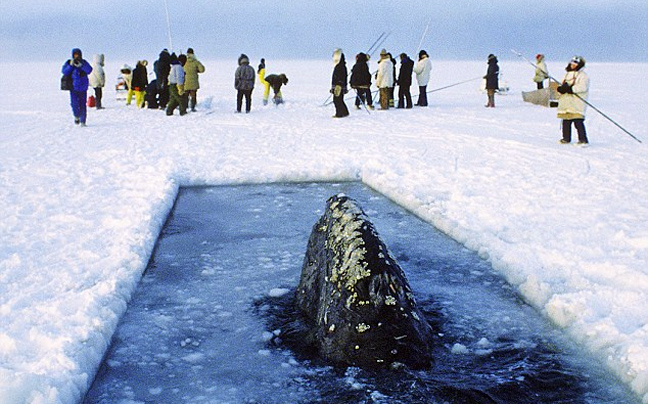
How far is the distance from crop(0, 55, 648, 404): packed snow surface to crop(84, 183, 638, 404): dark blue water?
179 millimetres

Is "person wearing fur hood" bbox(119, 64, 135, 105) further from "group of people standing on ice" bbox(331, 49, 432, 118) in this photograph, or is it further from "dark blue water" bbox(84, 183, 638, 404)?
"dark blue water" bbox(84, 183, 638, 404)

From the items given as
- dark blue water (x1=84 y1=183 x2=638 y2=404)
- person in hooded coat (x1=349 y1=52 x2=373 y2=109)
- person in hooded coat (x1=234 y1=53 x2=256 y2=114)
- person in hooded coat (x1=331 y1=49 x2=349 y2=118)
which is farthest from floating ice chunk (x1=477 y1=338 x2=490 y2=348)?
person in hooded coat (x1=234 y1=53 x2=256 y2=114)

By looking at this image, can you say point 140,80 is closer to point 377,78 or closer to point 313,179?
point 377,78

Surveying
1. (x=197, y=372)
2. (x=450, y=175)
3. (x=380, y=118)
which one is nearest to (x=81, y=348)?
(x=197, y=372)

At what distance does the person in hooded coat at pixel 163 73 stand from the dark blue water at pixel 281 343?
13.4 meters

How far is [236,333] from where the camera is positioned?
4531mm

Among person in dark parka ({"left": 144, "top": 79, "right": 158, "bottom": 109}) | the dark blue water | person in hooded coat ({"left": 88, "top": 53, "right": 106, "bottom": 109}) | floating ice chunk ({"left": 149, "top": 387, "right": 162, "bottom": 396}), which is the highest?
person in hooded coat ({"left": 88, "top": 53, "right": 106, "bottom": 109})

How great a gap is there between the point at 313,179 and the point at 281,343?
5.61m

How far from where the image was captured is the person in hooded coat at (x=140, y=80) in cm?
2014

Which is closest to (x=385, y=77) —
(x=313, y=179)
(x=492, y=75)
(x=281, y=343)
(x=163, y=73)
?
(x=492, y=75)

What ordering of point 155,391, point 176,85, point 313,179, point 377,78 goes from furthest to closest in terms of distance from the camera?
point 377,78
point 176,85
point 313,179
point 155,391

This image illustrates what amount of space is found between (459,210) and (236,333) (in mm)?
3816

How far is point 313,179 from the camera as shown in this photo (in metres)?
9.85

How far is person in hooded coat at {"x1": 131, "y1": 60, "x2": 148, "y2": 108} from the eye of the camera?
66.1 feet
